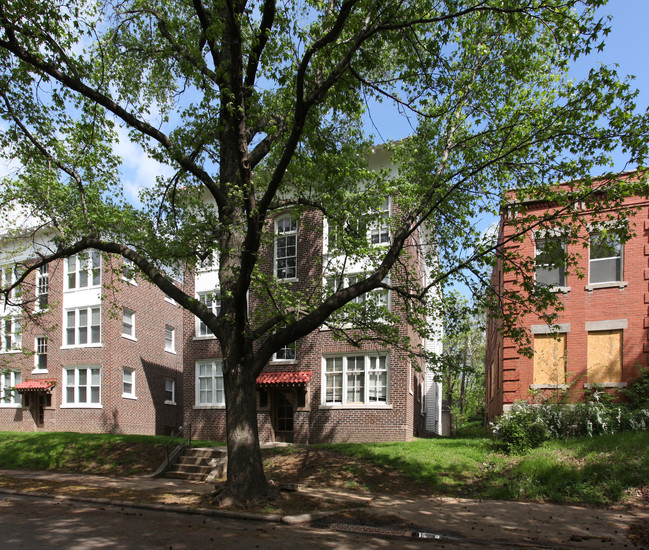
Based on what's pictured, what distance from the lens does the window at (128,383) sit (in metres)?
26.9

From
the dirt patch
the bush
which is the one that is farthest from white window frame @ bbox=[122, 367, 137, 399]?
the bush

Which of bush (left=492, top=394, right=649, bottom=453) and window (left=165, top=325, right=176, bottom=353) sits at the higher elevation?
window (left=165, top=325, right=176, bottom=353)

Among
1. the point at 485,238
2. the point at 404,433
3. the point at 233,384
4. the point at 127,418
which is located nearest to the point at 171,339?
the point at 127,418

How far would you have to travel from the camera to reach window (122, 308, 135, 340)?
27.2 metres

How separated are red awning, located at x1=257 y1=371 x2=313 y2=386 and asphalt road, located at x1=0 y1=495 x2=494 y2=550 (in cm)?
1101

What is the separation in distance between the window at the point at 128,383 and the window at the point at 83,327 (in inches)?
84.2

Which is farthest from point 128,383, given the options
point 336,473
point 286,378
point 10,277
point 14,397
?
point 336,473

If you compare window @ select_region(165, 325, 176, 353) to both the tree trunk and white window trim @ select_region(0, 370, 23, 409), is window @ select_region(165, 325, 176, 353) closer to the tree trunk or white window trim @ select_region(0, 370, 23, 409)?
white window trim @ select_region(0, 370, 23, 409)

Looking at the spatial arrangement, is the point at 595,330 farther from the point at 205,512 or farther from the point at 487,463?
the point at 205,512

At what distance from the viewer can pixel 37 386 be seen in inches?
1065

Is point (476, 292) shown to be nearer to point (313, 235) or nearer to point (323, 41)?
point (323, 41)

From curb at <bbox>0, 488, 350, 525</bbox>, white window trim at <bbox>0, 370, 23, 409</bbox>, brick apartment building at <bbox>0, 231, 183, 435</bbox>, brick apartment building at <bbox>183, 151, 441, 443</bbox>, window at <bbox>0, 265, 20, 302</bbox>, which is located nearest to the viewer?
curb at <bbox>0, 488, 350, 525</bbox>

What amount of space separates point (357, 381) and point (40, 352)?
60.4 ft

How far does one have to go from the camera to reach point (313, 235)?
22406 millimetres
